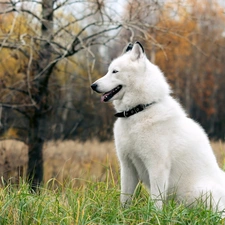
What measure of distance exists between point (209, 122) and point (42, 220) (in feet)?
104

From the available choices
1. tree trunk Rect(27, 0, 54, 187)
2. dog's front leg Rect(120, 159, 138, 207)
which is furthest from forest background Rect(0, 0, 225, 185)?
dog's front leg Rect(120, 159, 138, 207)

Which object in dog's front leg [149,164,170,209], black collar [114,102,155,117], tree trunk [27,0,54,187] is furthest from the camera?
tree trunk [27,0,54,187]

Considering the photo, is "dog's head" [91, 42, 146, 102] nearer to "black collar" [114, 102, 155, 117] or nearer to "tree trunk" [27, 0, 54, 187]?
"black collar" [114, 102, 155, 117]

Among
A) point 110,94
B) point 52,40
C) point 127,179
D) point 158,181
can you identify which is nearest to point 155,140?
point 158,181

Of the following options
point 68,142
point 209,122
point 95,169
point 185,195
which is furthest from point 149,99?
point 209,122

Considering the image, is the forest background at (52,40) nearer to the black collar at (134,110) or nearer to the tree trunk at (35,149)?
the tree trunk at (35,149)

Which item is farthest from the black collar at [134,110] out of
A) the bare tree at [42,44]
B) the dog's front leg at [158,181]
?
the bare tree at [42,44]

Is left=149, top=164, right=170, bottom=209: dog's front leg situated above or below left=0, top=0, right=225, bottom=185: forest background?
below

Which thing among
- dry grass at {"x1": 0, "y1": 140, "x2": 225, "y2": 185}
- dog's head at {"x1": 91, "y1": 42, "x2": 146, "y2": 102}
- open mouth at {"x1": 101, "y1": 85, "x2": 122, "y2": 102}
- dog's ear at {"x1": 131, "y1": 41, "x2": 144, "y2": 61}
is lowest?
dry grass at {"x1": 0, "y1": 140, "x2": 225, "y2": 185}

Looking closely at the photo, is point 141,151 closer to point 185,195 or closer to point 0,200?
point 185,195

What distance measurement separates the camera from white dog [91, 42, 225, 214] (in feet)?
15.1

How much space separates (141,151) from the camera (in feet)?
15.2

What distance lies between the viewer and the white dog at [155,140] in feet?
15.1

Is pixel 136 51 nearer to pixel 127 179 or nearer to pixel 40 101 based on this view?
pixel 127 179
